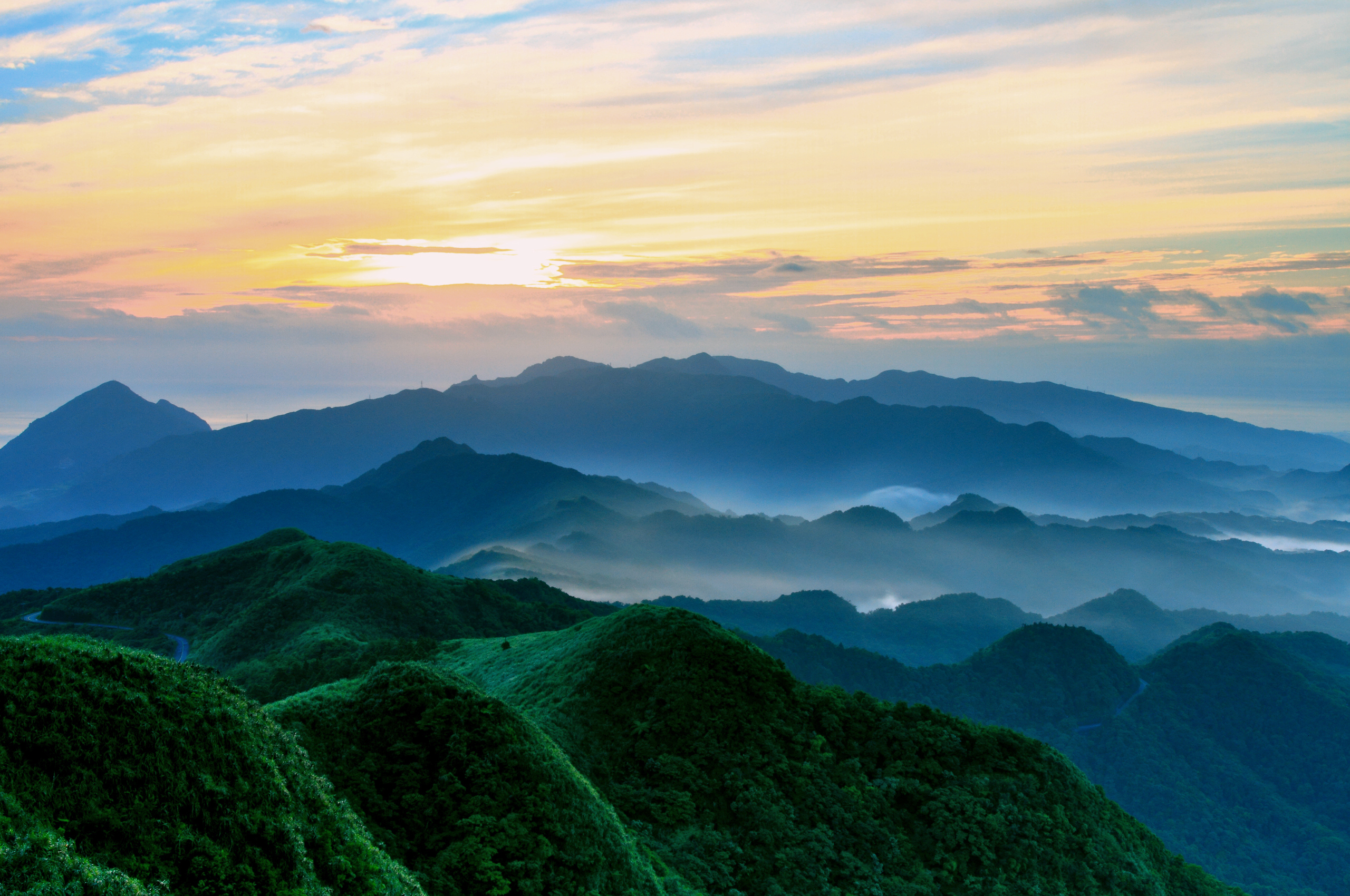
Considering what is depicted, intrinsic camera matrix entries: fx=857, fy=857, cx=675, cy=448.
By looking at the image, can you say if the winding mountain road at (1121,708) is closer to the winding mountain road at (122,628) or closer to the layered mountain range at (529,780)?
the layered mountain range at (529,780)

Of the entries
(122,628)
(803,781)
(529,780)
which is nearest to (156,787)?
(529,780)

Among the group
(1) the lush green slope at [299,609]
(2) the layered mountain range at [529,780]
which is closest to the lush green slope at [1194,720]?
(1) the lush green slope at [299,609]

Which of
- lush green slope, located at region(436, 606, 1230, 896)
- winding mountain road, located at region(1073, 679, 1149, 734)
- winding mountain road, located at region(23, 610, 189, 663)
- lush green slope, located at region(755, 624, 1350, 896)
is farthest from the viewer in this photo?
winding mountain road, located at region(1073, 679, 1149, 734)

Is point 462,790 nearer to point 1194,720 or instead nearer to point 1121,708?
point 1121,708

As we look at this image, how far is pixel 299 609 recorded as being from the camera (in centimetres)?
8344

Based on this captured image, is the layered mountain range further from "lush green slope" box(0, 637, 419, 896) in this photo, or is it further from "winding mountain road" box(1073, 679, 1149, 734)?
"winding mountain road" box(1073, 679, 1149, 734)

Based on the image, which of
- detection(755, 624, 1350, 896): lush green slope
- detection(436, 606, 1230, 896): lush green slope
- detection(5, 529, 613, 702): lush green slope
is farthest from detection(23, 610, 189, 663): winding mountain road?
detection(755, 624, 1350, 896): lush green slope

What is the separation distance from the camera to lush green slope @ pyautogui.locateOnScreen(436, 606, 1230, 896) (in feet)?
128

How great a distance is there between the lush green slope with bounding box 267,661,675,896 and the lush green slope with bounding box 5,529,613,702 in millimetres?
30160

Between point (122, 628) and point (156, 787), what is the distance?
91.4 meters

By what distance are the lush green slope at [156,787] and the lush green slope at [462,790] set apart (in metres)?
5.73

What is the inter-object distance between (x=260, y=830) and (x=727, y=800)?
26.1 m

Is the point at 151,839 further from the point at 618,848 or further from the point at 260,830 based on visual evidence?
the point at 618,848

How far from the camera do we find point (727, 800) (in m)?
41.2
